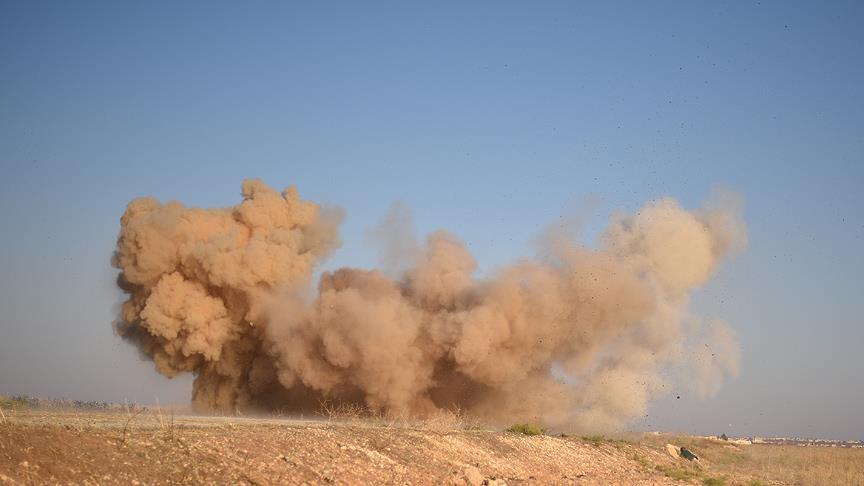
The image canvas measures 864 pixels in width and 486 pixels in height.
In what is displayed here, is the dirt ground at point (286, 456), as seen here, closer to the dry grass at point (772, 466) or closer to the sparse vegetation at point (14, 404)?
the dry grass at point (772, 466)

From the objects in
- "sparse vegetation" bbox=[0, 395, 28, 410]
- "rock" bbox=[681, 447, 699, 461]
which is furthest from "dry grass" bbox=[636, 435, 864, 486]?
"sparse vegetation" bbox=[0, 395, 28, 410]

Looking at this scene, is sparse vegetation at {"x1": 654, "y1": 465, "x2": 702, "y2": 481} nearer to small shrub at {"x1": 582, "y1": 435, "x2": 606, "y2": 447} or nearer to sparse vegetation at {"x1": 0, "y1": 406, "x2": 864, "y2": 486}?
sparse vegetation at {"x1": 0, "y1": 406, "x2": 864, "y2": 486}

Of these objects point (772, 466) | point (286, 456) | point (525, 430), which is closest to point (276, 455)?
point (286, 456)

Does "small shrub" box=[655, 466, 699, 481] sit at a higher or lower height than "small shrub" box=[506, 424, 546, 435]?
lower

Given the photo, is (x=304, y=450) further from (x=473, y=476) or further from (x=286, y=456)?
(x=473, y=476)

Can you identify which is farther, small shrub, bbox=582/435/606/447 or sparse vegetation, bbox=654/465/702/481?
small shrub, bbox=582/435/606/447

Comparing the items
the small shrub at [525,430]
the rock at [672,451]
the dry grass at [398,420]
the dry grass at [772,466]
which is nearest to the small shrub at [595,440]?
the small shrub at [525,430]

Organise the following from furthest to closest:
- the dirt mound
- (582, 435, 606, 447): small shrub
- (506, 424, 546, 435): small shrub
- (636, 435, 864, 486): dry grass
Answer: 1. (636, 435, 864, 486): dry grass
2. (582, 435, 606, 447): small shrub
3. (506, 424, 546, 435): small shrub
4. the dirt mound

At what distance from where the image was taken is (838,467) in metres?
38.6

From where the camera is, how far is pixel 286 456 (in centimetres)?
1616

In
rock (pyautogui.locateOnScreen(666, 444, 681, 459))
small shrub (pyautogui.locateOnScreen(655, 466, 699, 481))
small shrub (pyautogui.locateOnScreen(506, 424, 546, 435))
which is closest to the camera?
small shrub (pyautogui.locateOnScreen(655, 466, 699, 481))

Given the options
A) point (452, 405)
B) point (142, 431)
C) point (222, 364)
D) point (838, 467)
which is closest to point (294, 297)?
point (222, 364)

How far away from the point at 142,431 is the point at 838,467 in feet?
114

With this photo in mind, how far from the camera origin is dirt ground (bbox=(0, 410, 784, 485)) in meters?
12.5
